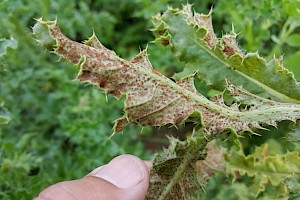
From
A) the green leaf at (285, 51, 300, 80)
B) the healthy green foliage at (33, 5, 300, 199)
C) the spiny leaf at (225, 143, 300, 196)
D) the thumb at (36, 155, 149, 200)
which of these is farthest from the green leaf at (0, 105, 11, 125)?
the green leaf at (285, 51, 300, 80)

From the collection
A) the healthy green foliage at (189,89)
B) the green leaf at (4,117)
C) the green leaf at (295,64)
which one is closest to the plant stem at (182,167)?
the healthy green foliage at (189,89)

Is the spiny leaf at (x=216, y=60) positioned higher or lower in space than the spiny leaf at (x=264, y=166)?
higher

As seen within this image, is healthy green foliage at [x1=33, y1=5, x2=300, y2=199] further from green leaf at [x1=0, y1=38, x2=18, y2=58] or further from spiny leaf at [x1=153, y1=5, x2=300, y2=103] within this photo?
green leaf at [x1=0, y1=38, x2=18, y2=58]

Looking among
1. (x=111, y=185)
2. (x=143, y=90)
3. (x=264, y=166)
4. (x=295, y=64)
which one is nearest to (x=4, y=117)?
(x=111, y=185)

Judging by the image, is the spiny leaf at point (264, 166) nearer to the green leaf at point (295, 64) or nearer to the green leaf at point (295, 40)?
the green leaf at point (295, 64)

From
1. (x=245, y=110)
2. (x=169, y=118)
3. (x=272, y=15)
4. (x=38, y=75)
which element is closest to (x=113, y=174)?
(x=169, y=118)

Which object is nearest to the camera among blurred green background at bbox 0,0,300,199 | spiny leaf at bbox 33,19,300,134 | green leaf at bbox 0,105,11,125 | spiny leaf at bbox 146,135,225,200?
spiny leaf at bbox 33,19,300,134
